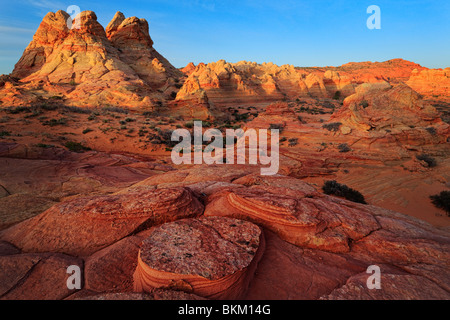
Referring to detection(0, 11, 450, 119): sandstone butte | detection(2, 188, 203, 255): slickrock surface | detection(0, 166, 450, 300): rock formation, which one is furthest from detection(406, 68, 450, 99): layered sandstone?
detection(2, 188, 203, 255): slickrock surface

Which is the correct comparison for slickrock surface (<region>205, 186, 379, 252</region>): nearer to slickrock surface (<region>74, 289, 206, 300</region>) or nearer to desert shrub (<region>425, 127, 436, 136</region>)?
slickrock surface (<region>74, 289, 206, 300</region>)

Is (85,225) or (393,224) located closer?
(85,225)

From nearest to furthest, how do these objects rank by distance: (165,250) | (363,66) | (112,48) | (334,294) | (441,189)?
(334,294) < (165,250) < (441,189) < (112,48) < (363,66)

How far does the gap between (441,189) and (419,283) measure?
9500 mm

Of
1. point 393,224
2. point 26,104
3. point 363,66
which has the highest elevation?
point 363,66

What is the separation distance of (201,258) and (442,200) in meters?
10.1

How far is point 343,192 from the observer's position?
858 cm

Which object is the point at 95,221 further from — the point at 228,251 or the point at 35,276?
the point at 228,251

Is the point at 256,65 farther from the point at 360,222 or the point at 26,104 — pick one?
the point at 360,222

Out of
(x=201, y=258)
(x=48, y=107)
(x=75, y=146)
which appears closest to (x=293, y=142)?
(x=201, y=258)

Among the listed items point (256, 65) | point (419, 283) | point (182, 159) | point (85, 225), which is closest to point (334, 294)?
point (419, 283)

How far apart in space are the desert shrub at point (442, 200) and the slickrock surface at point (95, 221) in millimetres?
9517

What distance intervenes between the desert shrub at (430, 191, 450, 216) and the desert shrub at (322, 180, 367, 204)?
268 cm

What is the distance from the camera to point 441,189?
29.1ft
